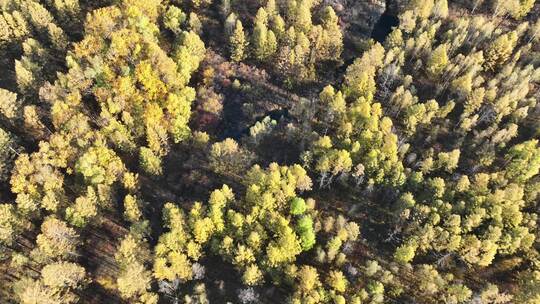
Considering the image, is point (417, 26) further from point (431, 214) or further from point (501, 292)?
point (501, 292)

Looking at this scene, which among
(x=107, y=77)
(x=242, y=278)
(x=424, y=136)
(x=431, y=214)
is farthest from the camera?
(x=424, y=136)

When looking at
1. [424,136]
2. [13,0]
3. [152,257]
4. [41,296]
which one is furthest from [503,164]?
[13,0]

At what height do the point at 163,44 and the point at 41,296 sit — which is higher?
the point at 163,44

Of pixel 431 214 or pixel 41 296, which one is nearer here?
pixel 41 296

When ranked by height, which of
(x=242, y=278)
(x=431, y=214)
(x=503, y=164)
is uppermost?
(x=503, y=164)

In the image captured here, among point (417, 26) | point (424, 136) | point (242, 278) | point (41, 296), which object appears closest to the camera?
point (41, 296)

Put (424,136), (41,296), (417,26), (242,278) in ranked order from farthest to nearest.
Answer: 1. (417,26)
2. (424,136)
3. (242,278)
4. (41,296)

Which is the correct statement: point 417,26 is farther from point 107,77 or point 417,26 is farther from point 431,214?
point 107,77

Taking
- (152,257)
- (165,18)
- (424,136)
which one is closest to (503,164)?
(424,136)

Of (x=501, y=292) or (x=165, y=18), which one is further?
(x=165, y=18)
